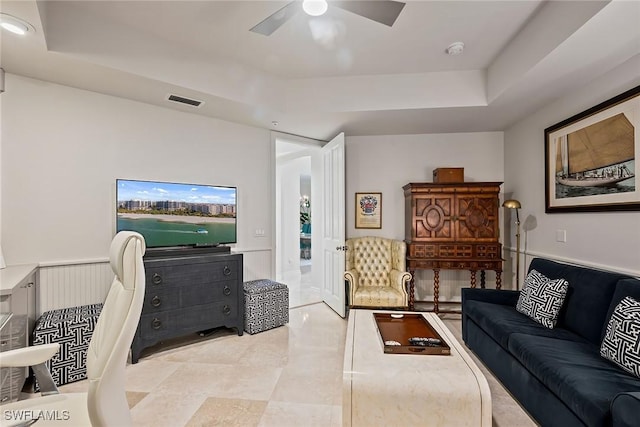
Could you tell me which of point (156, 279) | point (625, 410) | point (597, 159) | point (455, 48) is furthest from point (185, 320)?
point (597, 159)

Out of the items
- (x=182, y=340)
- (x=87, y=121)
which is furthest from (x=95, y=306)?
(x=87, y=121)

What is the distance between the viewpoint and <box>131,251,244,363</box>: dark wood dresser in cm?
284

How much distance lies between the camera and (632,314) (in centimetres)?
172

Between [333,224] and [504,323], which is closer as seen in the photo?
[504,323]

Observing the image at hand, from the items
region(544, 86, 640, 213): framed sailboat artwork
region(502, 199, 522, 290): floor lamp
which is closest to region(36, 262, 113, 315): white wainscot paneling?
region(502, 199, 522, 290): floor lamp

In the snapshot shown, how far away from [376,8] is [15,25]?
2.29m

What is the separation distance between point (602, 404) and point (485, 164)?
11.7 ft

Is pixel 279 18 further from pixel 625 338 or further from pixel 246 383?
pixel 625 338

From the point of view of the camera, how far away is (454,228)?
A: 3967 millimetres

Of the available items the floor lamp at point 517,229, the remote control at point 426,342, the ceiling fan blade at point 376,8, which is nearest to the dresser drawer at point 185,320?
the remote control at point 426,342

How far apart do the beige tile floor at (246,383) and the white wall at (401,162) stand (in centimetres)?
187

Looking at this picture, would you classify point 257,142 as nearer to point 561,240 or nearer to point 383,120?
point 383,120

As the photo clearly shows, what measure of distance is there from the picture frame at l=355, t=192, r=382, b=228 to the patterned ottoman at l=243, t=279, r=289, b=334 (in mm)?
1633

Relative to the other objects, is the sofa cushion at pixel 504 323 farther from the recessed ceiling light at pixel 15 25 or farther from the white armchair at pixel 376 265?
the recessed ceiling light at pixel 15 25
